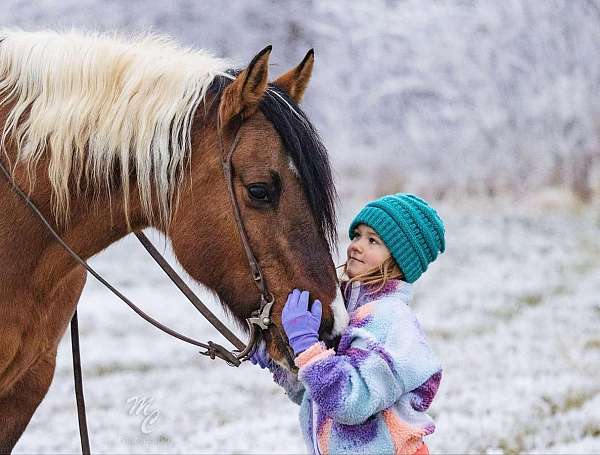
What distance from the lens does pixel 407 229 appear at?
2.46 meters

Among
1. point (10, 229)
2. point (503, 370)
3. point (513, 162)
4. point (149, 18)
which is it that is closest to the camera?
point (10, 229)

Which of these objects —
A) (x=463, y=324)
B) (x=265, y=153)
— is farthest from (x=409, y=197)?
(x=463, y=324)

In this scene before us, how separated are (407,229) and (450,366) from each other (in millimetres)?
5485

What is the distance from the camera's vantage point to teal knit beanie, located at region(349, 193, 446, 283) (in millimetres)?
2465

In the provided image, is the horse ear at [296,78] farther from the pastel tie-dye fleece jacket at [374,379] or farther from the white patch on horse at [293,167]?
the pastel tie-dye fleece jacket at [374,379]

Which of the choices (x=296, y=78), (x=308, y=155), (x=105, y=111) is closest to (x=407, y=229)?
(x=308, y=155)

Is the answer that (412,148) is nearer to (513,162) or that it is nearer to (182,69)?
(513,162)

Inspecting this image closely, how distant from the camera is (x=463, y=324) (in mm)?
9266

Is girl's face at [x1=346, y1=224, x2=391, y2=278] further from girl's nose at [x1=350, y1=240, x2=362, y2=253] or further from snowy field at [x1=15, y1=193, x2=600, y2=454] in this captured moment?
snowy field at [x1=15, y1=193, x2=600, y2=454]

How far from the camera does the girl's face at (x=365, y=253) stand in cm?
250

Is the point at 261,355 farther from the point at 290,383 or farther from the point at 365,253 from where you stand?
the point at 365,253

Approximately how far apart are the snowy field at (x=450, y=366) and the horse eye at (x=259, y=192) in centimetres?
331

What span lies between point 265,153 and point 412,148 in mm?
14819

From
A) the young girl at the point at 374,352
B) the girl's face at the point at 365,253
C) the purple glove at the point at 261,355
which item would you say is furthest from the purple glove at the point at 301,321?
the girl's face at the point at 365,253
